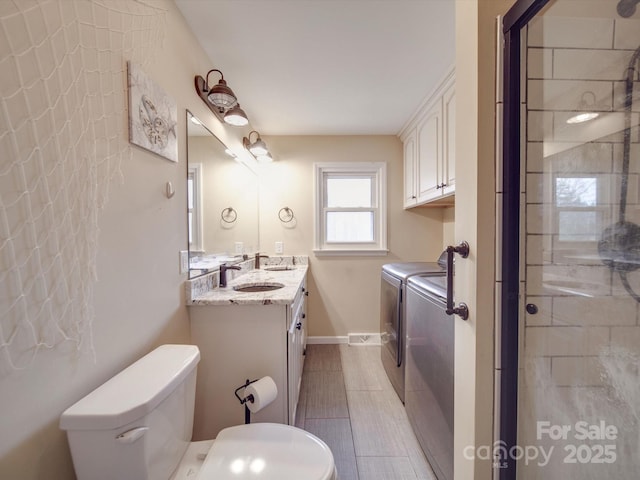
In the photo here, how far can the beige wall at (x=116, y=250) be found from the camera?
1.93 feet

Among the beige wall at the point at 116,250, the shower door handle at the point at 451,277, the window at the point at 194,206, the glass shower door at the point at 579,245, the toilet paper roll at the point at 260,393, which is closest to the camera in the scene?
the beige wall at the point at 116,250

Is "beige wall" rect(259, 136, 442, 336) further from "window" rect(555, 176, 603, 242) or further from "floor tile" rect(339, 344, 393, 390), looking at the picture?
"window" rect(555, 176, 603, 242)

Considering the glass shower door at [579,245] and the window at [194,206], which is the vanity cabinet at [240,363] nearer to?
the window at [194,206]

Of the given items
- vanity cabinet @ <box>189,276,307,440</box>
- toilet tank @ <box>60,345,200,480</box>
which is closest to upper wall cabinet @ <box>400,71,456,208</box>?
vanity cabinet @ <box>189,276,307,440</box>

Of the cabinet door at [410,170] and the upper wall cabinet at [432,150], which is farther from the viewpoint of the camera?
the cabinet door at [410,170]

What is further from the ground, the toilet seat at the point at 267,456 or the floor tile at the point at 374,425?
the toilet seat at the point at 267,456

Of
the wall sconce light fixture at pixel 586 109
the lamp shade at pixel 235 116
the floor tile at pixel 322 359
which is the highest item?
the lamp shade at pixel 235 116

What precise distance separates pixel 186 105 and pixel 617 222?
5.91ft

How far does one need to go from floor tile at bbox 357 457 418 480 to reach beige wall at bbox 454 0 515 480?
640mm

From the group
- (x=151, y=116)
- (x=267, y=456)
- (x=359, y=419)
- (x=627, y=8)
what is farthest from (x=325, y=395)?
(x=627, y=8)

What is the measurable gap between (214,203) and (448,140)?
1.71 m

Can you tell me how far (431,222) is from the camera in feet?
9.31

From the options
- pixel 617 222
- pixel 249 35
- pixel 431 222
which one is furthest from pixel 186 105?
pixel 431 222

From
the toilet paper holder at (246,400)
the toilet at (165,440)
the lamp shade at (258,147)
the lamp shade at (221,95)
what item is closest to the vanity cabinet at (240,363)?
the toilet paper holder at (246,400)
